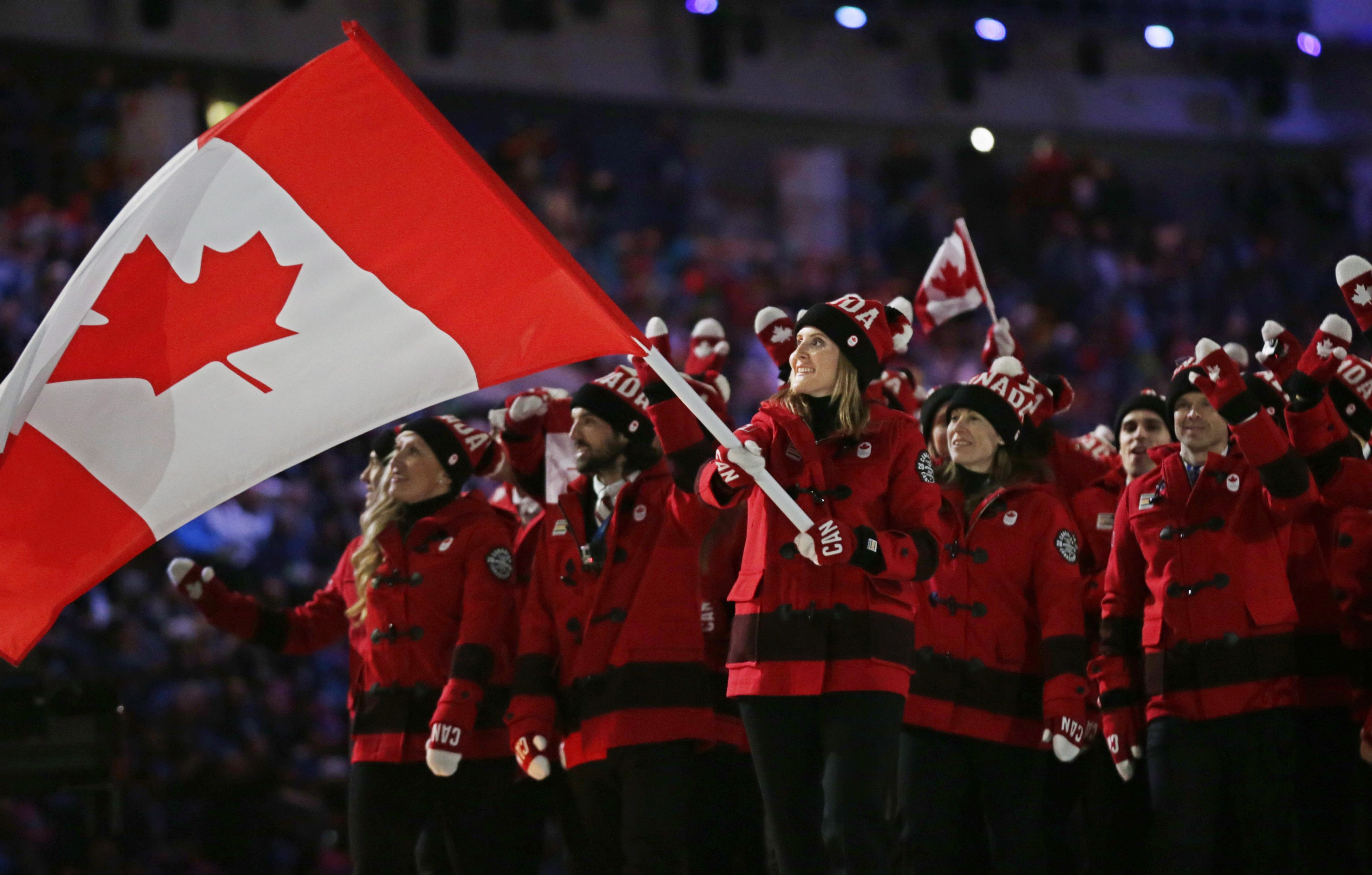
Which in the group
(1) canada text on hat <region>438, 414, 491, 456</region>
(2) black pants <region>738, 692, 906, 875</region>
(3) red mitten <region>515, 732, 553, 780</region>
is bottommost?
(2) black pants <region>738, 692, 906, 875</region>

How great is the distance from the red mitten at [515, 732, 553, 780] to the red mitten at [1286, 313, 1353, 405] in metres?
2.96

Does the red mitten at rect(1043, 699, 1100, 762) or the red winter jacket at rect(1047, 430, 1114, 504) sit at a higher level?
the red winter jacket at rect(1047, 430, 1114, 504)

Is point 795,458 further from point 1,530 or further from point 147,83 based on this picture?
point 147,83

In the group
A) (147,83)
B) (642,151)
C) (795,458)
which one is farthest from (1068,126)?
(795,458)

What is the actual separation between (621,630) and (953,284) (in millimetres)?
2623

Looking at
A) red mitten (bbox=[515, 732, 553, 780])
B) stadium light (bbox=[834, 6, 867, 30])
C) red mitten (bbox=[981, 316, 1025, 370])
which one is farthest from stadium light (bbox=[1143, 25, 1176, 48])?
red mitten (bbox=[515, 732, 553, 780])

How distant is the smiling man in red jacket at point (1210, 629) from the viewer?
5.56 metres

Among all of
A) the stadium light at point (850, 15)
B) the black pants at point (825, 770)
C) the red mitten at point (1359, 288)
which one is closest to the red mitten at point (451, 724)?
the black pants at point (825, 770)

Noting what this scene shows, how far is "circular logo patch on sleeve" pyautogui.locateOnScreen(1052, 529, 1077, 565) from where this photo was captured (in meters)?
5.89

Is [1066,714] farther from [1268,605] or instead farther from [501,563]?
[501,563]

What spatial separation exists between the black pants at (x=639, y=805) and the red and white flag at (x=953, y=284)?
266cm

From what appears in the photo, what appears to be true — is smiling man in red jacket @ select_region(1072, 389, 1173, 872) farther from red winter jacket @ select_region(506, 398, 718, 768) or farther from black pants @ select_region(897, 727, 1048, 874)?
red winter jacket @ select_region(506, 398, 718, 768)

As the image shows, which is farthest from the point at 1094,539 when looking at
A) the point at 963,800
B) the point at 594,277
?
the point at 594,277

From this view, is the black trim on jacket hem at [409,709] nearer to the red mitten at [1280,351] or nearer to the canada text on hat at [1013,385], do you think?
the canada text on hat at [1013,385]
